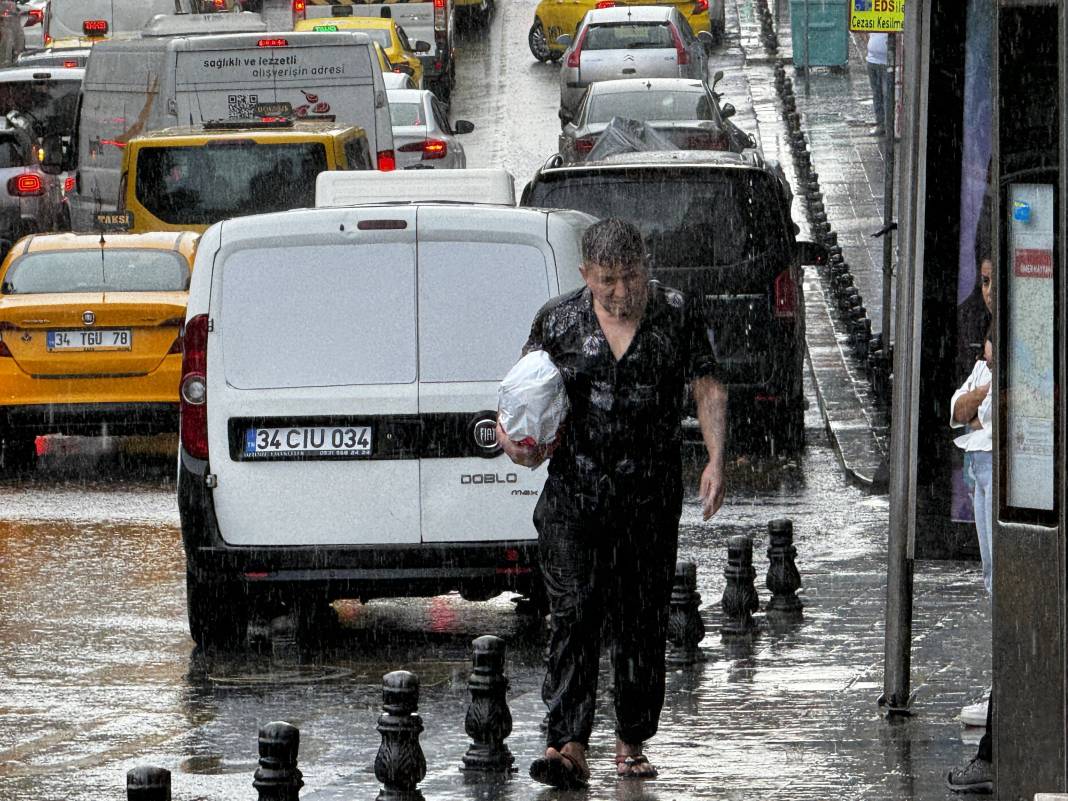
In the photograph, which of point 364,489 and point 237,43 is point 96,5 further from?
point 364,489

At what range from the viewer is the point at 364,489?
987 centimetres

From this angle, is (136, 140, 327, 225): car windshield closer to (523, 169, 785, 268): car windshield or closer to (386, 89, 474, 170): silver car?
(523, 169, 785, 268): car windshield

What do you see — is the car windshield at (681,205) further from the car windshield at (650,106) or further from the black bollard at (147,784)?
the car windshield at (650,106)

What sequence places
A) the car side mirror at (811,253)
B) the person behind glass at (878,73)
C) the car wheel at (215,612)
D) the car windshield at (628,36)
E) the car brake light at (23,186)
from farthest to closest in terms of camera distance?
the car windshield at (628,36), the person behind glass at (878,73), the car brake light at (23,186), the car side mirror at (811,253), the car wheel at (215,612)

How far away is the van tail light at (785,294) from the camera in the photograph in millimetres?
15500

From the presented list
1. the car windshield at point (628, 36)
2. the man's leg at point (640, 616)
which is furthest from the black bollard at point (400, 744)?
the car windshield at point (628, 36)

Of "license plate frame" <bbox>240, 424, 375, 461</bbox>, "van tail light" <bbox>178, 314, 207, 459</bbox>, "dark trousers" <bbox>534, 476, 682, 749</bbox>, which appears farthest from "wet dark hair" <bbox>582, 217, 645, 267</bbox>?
"van tail light" <bbox>178, 314, 207, 459</bbox>

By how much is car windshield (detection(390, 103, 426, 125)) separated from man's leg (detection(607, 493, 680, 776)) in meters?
23.0

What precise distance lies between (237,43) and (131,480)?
915 cm

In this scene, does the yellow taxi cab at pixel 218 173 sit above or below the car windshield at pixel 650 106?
above

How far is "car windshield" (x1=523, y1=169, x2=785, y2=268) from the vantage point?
50.1 feet

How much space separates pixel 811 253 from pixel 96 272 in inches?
194

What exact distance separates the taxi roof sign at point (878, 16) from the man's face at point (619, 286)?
13037mm

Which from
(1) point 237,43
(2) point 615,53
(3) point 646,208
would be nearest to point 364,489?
(3) point 646,208
